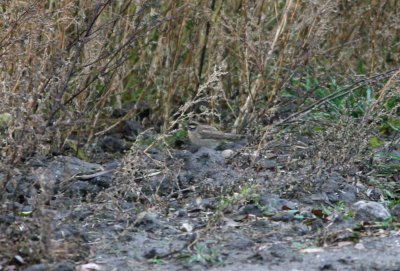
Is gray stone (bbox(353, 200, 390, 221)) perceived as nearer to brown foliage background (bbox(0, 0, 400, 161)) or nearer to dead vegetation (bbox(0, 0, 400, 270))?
dead vegetation (bbox(0, 0, 400, 270))

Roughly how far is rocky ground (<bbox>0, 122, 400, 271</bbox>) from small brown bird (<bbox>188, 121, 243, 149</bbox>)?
0.68 m

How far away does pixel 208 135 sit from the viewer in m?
8.70

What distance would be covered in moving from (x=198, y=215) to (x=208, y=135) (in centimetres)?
213

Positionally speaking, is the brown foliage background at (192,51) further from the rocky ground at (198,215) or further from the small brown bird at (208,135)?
the rocky ground at (198,215)

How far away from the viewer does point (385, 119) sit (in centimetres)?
920

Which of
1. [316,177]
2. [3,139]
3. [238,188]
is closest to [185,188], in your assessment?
[238,188]

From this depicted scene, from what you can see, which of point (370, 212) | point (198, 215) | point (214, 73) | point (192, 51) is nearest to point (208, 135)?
point (192, 51)

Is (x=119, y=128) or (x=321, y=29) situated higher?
(x=321, y=29)

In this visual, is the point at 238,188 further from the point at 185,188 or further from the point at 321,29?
the point at 321,29

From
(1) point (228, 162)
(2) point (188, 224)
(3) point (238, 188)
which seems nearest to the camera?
(2) point (188, 224)

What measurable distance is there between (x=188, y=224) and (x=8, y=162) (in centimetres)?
119

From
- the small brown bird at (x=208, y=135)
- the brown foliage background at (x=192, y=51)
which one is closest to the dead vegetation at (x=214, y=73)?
the brown foliage background at (x=192, y=51)

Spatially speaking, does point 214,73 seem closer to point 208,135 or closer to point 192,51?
point 208,135

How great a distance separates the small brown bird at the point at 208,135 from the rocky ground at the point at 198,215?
678 mm
